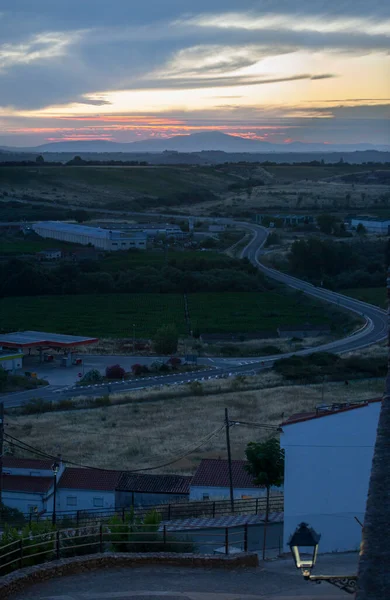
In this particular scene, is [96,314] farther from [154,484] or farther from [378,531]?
[378,531]

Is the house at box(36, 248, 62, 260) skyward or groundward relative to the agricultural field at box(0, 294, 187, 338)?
skyward

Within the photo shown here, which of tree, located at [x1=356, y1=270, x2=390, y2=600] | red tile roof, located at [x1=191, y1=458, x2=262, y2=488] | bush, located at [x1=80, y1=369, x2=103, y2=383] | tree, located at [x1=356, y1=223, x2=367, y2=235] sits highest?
tree, located at [x1=356, y1=223, x2=367, y2=235]

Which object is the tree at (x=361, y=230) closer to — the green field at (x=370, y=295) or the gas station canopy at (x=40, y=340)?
the green field at (x=370, y=295)

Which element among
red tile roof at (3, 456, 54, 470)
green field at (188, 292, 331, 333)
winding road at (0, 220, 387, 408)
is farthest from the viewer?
green field at (188, 292, 331, 333)

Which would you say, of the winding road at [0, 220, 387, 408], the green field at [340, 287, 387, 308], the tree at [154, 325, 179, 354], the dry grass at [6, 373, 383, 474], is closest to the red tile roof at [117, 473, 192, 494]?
the dry grass at [6, 373, 383, 474]

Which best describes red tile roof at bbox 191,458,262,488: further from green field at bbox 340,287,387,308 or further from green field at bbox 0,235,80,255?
green field at bbox 0,235,80,255

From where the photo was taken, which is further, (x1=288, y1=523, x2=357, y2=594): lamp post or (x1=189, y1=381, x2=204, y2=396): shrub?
(x1=189, y1=381, x2=204, y2=396): shrub

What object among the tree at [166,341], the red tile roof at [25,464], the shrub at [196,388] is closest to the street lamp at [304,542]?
the red tile roof at [25,464]

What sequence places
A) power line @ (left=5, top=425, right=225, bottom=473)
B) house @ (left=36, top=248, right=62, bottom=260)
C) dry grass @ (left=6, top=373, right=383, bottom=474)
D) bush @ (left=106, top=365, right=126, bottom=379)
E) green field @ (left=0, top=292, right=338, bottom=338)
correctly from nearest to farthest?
power line @ (left=5, top=425, right=225, bottom=473)
dry grass @ (left=6, top=373, right=383, bottom=474)
bush @ (left=106, top=365, right=126, bottom=379)
green field @ (left=0, top=292, right=338, bottom=338)
house @ (left=36, top=248, right=62, bottom=260)

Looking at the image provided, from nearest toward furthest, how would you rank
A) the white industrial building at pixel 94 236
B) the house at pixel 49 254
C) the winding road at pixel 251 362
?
the winding road at pixel 251 362, the house at pixel 49 254, the white industrial building at pixel 94 236
